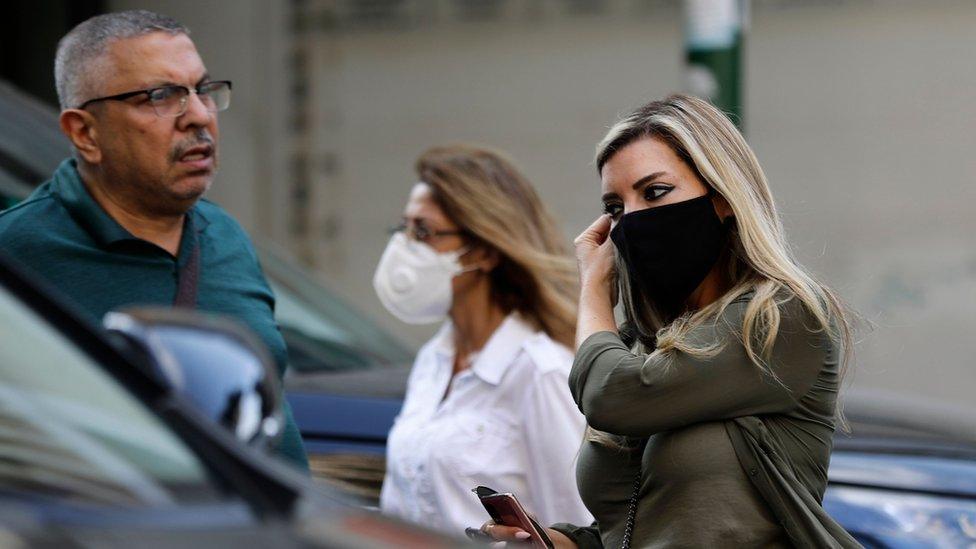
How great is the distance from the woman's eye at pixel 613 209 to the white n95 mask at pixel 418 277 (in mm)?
1200

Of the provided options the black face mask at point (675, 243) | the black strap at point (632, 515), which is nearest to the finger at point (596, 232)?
the black face mask at point (675, 243)

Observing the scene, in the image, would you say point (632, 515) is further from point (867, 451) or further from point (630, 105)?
point (630, 105)

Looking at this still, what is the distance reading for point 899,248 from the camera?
9.31m

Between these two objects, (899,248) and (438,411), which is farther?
(899,248)

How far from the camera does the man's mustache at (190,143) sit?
3215 millimetres

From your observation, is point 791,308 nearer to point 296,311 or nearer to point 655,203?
point 655,203

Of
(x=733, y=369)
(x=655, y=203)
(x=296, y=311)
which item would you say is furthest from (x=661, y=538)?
(x=296, y=311)

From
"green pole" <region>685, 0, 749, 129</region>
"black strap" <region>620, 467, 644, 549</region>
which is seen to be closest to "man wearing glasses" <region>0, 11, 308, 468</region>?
"black strap" <region>620, 467, 644, 549</region>

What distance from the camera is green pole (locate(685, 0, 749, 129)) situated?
5664 mm

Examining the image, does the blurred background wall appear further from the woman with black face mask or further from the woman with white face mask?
the woman with black face mask

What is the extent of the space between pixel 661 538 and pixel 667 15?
7476 mm

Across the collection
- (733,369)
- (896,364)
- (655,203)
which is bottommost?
(896,364)

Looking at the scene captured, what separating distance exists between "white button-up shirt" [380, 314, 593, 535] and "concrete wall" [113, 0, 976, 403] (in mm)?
5012

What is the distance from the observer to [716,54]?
5676mm
